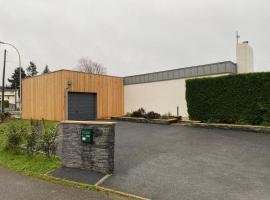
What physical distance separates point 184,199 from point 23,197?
327 cm

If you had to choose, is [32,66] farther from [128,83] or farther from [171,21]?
[171,21]

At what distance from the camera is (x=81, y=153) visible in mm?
6484

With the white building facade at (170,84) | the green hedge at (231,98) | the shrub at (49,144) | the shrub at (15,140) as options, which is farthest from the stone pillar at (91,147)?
the white building facade at (170,84)

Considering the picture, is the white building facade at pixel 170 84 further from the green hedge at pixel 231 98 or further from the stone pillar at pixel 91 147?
the stone pillar at pixel 91 147

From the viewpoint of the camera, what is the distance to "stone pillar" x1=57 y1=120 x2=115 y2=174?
6.07 metres

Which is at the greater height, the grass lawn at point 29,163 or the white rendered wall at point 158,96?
the white rendered wall at point 158,96

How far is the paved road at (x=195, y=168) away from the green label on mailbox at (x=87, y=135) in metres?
1.09

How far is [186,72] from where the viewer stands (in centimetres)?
1870

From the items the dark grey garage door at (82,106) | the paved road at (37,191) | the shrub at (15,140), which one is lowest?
the paved road at (37,191)

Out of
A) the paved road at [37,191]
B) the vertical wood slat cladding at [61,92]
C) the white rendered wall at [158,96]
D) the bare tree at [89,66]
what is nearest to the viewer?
the paved road at [37,191]

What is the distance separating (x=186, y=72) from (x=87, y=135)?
1388cm

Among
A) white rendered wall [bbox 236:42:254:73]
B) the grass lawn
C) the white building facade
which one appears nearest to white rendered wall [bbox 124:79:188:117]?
the white building facade

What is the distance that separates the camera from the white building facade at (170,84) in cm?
1697

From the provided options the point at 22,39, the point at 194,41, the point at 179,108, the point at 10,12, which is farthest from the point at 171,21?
the point at 22,39
